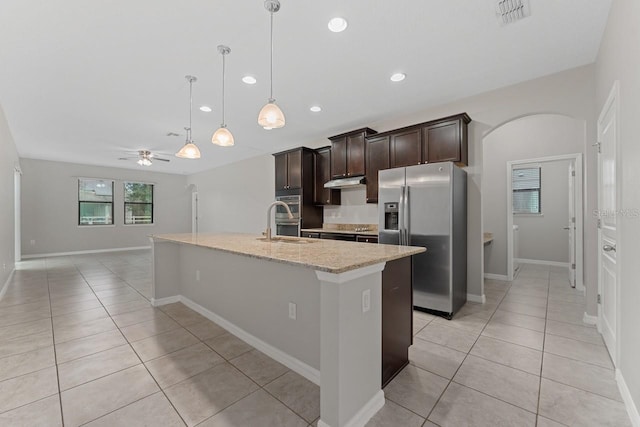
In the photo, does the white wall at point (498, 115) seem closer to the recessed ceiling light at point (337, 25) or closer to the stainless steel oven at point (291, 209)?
the stainless steel oven at point (291, 209)

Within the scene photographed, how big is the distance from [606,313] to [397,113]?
3298 mm

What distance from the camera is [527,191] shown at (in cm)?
616

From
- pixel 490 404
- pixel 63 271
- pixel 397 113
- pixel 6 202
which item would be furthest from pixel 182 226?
pixel 490 404

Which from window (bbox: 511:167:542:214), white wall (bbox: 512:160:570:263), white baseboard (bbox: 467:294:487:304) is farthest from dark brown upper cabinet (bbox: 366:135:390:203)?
white wall (bbox: 512:160:570:263)

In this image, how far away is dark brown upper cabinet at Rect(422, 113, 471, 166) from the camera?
3.43 m

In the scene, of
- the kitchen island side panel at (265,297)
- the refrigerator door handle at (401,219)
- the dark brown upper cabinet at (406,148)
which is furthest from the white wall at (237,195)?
the refrigerator door handle at (401,219)

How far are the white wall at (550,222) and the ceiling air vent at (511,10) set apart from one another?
16.2 ft

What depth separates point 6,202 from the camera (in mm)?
4465

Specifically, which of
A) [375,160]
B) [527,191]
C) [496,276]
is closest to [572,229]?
[496,276]

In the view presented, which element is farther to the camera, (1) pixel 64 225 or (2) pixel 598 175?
(1) pixel 64 225

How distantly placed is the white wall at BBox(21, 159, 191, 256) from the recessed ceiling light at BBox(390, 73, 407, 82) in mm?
9112

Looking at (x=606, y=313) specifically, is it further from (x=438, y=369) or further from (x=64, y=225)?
(x=64, y=225)

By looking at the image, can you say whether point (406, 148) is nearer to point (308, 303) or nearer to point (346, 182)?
point (346, 182)

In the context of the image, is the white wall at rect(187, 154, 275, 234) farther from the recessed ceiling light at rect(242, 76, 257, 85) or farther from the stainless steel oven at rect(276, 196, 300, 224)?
the recessed ceiling light at rect(242, 76, 257, 85)
